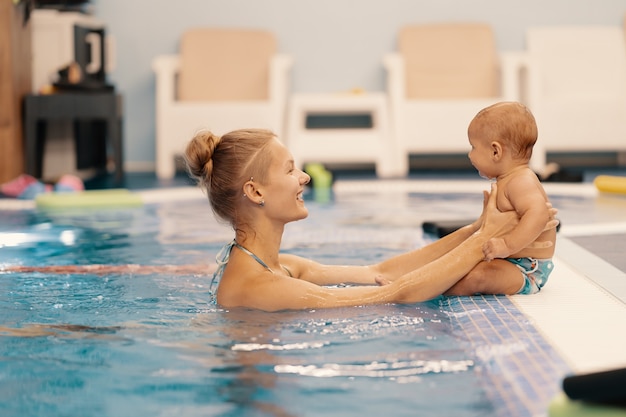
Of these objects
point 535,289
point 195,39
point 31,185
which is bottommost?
point 31,185

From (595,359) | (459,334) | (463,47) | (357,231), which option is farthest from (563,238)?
(463,47)

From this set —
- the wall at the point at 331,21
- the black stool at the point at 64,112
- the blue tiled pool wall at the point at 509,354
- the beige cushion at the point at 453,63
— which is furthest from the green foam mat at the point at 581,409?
the wall at the point at 331,21

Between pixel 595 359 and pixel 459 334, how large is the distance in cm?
37

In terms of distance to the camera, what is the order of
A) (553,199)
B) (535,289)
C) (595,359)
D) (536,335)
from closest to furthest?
1. (595,359)
2. (536,335)
3. (535,289)
4. (553,199)

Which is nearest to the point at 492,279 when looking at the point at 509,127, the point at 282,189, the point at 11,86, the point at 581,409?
the point at 509,127

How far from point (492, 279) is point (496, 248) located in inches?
5.4

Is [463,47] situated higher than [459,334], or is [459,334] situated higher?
[463,47]

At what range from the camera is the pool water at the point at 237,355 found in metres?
1.67

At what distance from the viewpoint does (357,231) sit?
13.3 feet

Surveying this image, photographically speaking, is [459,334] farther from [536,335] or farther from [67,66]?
[67,66]

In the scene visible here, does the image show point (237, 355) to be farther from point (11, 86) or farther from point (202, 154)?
point (11, 86)

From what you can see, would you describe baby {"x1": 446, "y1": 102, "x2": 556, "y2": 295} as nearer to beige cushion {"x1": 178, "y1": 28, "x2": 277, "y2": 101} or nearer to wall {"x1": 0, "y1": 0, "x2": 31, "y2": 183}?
wall {"x1": 0, "y1": 0, "x2": 31, "y2": 183}

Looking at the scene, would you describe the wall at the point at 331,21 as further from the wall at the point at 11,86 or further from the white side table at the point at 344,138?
the wall at the point at 11,86

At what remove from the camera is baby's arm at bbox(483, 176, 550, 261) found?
2422 mm
